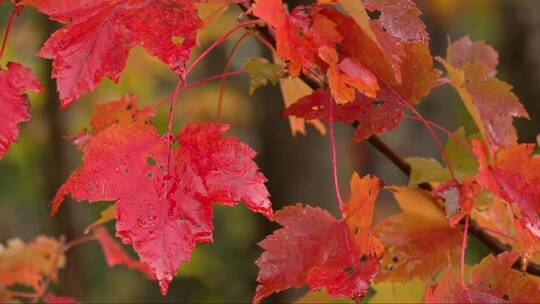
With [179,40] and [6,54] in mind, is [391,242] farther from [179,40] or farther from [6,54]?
[6,54]

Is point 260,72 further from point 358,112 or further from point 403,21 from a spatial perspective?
point 403,21

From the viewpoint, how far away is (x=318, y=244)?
81 cm

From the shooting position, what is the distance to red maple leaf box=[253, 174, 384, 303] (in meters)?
0.78

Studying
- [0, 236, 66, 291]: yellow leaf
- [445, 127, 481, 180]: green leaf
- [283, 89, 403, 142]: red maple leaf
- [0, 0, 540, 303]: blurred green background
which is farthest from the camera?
[0, 0, 540, 303]: blurred green background

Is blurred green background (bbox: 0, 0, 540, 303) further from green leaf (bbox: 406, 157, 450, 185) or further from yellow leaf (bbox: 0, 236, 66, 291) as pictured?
yellow leaf (bbox: 0, 236, 66, 291)

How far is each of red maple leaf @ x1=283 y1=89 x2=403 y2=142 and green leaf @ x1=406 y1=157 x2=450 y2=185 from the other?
0.10 m

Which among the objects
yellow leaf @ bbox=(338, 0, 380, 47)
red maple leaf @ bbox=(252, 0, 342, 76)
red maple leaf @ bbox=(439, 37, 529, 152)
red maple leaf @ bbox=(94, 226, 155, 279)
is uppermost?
yellow leaf @ bbox=(338, 0, 380, 47)

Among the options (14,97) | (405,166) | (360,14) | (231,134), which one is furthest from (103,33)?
(231,134)

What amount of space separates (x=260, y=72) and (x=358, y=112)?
0.41 feet

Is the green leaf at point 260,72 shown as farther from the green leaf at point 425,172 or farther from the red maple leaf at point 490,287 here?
the red maple leaf at point 490,287

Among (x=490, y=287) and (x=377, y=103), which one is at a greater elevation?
(x=377, y=103)

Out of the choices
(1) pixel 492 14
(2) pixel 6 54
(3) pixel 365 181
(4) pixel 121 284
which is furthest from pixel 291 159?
(1) pixel 492 14

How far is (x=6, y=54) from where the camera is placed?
3229mm

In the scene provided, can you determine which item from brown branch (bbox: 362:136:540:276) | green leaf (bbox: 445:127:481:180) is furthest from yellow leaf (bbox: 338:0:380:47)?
green leaf (bbox: 445:127:481:180)
